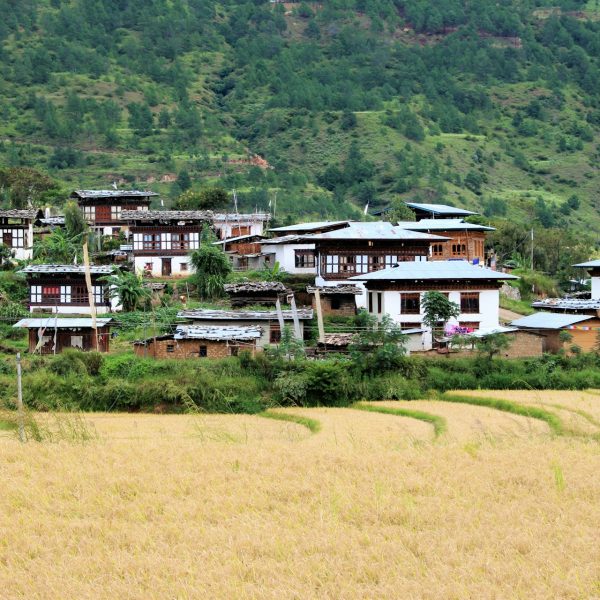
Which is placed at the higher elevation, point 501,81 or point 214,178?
point 501,81

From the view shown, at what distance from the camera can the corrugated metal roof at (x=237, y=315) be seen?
37625 millimetres

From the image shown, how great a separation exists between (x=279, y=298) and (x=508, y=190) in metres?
61.6

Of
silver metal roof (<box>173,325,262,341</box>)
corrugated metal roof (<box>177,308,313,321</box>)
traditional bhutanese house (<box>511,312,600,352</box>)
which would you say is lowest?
traditional bhutanese house (<box>511,312,600,352</box>)

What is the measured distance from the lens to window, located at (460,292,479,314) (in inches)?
1580

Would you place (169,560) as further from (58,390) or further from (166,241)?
(166,241)

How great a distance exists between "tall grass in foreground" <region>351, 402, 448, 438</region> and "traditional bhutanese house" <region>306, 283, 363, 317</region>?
954 centimetres

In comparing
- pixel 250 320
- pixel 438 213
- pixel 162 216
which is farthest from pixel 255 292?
pixel 438 213

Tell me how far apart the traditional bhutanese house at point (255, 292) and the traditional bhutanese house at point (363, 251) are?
3722 mm

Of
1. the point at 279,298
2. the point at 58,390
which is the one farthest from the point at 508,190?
the point at 58,390

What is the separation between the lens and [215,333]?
36.2 m

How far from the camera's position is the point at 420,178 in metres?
93.1

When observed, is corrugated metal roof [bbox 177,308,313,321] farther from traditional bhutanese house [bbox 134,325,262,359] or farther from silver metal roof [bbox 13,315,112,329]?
silver metal roof [bbox 13,315,112,329]

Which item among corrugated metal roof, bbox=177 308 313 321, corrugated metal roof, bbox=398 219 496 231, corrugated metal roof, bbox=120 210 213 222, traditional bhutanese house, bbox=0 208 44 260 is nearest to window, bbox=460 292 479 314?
corrugated metal roof, bbox=177 308 313 321

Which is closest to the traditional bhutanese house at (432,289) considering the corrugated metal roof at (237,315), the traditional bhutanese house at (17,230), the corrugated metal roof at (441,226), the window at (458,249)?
the corrugated metal roof at (237,315)
